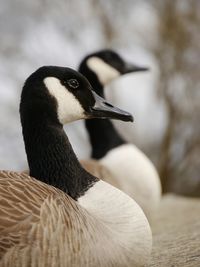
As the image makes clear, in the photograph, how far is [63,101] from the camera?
3.58 m

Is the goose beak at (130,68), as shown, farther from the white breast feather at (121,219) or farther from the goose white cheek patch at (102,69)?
the white breast feather at (121,219)

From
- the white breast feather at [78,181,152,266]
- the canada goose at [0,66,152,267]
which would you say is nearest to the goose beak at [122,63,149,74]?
the canada goose at [0,66,152,267]

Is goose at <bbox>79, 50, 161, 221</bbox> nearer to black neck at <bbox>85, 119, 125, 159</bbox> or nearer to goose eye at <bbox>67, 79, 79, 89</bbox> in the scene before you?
black neck at <bbox>85, 119, 125, 159</bbox>

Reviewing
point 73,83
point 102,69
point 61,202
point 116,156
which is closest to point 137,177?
point 116,156

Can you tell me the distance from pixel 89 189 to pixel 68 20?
1207 centimetres

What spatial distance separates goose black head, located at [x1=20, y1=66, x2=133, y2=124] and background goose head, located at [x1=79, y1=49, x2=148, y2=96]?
3920 mm

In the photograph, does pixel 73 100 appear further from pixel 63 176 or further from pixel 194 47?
pixel 194 47

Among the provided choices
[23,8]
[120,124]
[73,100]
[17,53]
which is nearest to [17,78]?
[17,53]

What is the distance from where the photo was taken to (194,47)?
1516 centimetres

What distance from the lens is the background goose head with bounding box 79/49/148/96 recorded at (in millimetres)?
7652

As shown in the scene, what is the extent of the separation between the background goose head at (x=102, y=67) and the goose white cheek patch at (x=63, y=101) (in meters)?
4.00

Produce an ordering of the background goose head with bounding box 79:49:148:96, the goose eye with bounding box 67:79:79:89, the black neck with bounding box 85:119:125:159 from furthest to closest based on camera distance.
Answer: the background goose head with bounding box 79:49:148:96
the black neck with bounding box 85:119:125:159
the goose eye with bounding box 67:79:79:89

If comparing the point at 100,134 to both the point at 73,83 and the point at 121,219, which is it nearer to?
the point at 73,83

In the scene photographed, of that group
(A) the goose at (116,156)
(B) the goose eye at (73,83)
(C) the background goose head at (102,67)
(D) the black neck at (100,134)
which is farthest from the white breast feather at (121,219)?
(C) the background goose head at (102,67)
